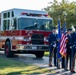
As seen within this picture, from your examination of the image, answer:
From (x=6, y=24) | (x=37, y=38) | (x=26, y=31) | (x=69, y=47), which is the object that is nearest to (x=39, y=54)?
(x=37, y=38)

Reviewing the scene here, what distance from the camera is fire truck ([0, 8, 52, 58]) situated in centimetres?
1722

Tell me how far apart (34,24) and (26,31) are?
77cm

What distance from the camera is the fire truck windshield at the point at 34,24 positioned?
1733 cm

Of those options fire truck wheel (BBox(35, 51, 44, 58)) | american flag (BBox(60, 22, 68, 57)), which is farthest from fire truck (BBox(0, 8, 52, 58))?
american flag (BBox(60, 22, 68, 57))

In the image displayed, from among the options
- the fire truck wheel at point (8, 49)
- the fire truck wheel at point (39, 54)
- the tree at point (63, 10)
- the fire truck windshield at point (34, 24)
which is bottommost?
the fire truck wheel at point (39, 54)

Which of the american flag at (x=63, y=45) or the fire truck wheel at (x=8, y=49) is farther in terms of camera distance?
the fire truck wheel at (x=8, y=49)

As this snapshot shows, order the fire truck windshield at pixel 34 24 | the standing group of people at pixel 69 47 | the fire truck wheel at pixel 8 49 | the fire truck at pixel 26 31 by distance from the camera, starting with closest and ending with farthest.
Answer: the standing group of people at pixel 69 47
the fire truck at pixel 26 31
the fire truck windshield at pixel 34 24
the fire truck wheel at pixel 8 49

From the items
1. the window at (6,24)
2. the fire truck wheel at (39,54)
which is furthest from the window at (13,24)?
the fire truck wheel at (39,54)

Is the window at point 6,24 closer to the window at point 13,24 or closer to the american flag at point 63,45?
the window at point 13,24

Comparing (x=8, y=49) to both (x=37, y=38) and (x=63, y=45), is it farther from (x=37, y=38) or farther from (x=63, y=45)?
(x=63, y=45)

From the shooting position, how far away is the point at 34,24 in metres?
17.6

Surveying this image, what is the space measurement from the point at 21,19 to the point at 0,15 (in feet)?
10.5

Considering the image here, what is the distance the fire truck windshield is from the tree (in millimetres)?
15079

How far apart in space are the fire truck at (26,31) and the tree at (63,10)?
15.1 metres
